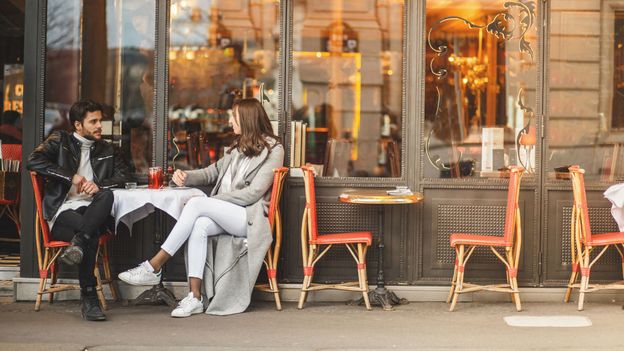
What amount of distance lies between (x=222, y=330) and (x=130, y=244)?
1637 mm

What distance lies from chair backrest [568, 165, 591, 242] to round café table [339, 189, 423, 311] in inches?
44.0

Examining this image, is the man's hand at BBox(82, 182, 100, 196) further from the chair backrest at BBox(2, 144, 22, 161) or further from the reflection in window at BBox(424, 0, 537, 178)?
the chair backrest at BBox(2, 144, 22, 161)

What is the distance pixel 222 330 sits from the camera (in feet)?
20.4

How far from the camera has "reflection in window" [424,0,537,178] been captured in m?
7.69

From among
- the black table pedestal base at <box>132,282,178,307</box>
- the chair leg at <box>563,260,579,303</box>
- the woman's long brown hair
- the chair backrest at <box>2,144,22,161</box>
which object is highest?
the woman's long brown hair

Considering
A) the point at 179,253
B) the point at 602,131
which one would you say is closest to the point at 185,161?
the point at 179,253

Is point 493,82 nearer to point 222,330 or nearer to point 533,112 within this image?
point 533,112

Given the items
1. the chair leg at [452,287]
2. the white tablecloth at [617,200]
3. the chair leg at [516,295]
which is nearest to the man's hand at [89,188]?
the chair leg at [452,287]

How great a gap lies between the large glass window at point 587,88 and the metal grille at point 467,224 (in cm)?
60

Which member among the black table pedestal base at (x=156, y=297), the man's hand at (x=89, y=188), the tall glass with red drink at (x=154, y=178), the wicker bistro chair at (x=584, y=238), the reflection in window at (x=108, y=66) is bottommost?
the black table pedestal base at (x=156, y=297)

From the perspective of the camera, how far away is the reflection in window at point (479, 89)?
25.2 ft

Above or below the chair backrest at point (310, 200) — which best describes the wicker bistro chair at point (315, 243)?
below

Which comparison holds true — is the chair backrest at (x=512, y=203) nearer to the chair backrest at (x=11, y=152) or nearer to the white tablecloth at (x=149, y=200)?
the white tablecloth at (x=149, y=200)

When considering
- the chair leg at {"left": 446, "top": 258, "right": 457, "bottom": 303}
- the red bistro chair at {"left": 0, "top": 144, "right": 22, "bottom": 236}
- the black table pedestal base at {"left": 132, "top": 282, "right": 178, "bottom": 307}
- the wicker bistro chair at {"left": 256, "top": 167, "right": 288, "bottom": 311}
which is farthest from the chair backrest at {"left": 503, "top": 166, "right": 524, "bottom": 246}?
the red bistro chair at {"left": 0, "top": 144, "right": 22, "bottom": 236}
